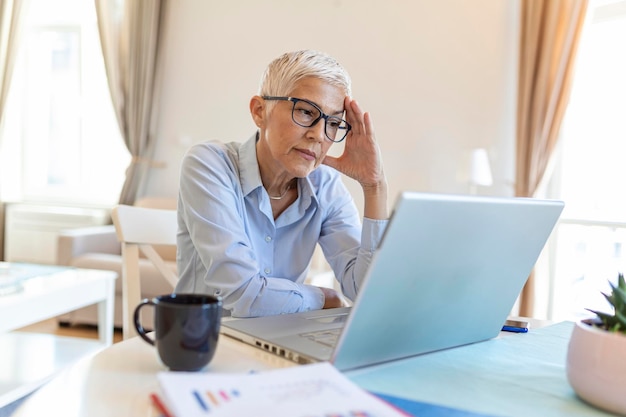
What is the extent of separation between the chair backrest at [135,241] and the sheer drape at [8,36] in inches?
162

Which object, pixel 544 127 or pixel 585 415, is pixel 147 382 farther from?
pixel 544 127

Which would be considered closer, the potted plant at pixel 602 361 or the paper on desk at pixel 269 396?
the paper on desk at pixel 269 396

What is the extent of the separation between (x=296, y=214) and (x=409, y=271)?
0.82 m

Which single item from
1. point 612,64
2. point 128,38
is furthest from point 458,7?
point 128,38

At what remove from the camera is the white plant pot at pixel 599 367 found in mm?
656

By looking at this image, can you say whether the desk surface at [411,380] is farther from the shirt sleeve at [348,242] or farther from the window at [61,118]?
the window at [61,118]

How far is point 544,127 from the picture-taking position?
3.40 meters

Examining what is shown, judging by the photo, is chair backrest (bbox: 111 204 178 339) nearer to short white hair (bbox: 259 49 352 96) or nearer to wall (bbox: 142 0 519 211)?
short white hair (bbox: 259 49 352 96)

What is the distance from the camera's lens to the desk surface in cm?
65

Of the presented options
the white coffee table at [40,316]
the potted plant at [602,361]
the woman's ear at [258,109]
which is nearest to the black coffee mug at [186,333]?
the potted plant at [602,361]

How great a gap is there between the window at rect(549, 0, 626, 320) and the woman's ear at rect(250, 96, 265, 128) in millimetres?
2534

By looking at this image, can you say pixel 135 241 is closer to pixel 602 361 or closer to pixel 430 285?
pixel 430 285

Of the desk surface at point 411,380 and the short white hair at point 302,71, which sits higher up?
the short white hair at point 302,71

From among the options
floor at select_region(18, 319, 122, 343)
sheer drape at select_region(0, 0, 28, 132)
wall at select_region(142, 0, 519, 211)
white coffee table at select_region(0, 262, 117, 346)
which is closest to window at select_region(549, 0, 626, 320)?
wall at select_region(142, 0, 519, 211)
